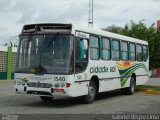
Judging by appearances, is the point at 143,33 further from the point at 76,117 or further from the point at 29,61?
the point at 76,117

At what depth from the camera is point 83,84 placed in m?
15.6

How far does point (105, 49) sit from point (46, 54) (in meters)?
3.74

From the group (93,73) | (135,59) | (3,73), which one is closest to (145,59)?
(135,59)

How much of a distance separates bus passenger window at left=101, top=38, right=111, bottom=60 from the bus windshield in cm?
297

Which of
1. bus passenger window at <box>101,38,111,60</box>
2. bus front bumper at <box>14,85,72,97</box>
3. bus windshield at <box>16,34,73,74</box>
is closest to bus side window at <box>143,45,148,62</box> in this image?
bus passenger window at <box>101,38,111,60</box>

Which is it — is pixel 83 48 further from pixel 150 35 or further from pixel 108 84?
pixel 150 35

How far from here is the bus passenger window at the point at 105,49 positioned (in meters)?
17.7

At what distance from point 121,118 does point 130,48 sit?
9.71 meters

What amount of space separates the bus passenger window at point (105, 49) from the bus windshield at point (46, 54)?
2973 millimetres

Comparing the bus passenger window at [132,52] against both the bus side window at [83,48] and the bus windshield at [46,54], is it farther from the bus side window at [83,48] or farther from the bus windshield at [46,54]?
the bus windshield at [46,54]

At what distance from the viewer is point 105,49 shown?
59.0ft

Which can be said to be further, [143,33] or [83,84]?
[143,33]

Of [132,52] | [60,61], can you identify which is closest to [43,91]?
[60,61]

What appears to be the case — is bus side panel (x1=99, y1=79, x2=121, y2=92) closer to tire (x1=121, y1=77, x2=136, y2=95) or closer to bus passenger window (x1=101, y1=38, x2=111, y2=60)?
bus passenger window (x1=101, y1=38, x2=111, y2=60)
